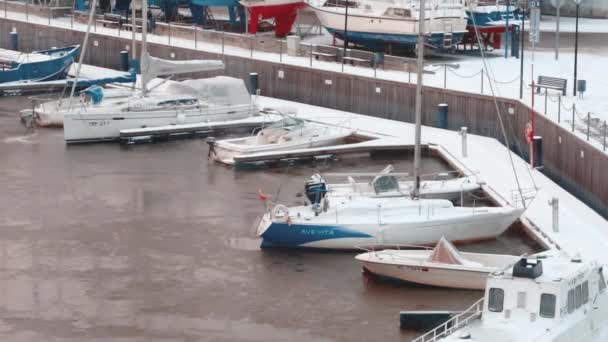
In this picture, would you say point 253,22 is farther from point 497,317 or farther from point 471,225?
point 497,317

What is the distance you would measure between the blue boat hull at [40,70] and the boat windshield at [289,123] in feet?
49.8

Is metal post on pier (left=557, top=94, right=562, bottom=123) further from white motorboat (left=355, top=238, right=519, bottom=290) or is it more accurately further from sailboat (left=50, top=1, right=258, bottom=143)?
sailboat (left=50, top=1, right=258, bottom=143)

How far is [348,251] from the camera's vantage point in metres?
33.7

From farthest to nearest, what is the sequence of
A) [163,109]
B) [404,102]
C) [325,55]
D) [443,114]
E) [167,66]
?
[325,55], [167,66], [163,109], [404,102], [443,114]

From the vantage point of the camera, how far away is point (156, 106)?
4841 centimetres

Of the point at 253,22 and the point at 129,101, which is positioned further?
the point at 253,22

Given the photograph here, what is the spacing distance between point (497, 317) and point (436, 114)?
2341 centimetres

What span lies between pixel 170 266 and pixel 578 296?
1116 centimetres

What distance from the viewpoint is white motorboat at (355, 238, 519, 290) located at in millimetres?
30125

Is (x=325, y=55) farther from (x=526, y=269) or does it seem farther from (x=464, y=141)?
(x=526, y=269)

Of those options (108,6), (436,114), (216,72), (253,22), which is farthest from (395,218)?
(108,6)

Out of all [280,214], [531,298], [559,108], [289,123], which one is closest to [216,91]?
[289,123]

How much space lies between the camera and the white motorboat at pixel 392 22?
55.4 meters

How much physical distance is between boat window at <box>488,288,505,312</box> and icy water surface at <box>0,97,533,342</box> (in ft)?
13.4
